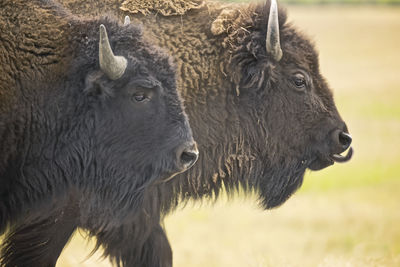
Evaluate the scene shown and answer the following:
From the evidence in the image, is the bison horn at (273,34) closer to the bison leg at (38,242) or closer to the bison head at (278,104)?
the bison head at (278,104)

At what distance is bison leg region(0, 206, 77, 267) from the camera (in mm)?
5629

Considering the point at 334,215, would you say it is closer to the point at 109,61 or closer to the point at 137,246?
the point at 137,246

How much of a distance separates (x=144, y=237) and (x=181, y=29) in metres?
1.69

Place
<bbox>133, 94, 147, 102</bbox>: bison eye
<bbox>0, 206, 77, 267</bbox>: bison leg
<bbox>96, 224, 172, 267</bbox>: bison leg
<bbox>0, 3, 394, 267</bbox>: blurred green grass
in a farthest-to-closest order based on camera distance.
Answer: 1. <bbox>0, 3, 394, 267</bbox>: blurred green grass
2. <bbox>96, 224, 172, 267</bbox>: bison leg
3. <bbox>0, 206, 77, 267</bbox>: bison leg
4. <bbox>133, 94, 147, 102</bbox>: bison eye

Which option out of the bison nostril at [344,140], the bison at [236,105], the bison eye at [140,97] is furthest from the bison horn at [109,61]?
the bison nostril at [344,140]

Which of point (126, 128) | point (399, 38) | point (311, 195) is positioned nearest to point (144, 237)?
point (126, 128)

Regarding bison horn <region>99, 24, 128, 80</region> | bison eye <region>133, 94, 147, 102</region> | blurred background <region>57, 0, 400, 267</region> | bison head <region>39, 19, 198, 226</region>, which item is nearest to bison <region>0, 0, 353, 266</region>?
blurred background <region>57, 0, 400, 267</region>

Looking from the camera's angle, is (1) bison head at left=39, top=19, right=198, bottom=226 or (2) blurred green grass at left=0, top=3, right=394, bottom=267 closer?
(1) bison head at left=39, top=19, right=198, bottom=226

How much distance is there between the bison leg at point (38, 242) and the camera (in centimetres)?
563

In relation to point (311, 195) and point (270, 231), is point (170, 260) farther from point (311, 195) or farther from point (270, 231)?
point (311, 195)

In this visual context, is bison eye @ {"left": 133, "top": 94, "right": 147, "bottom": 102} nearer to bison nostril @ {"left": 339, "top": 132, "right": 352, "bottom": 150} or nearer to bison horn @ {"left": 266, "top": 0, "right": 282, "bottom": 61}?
bison horn @ {"left": 266, "top": 0, "right": 282, "bottom": 61}

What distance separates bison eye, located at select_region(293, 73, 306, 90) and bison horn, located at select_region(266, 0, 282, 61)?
0.23m

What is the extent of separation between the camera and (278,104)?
6293 millimetres

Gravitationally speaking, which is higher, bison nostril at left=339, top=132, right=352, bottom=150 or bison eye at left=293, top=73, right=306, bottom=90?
bison eye at left=293, top=73, right=306, bottom=90
